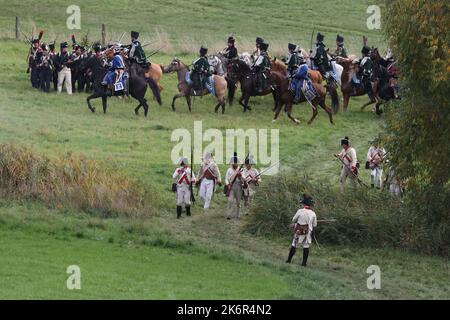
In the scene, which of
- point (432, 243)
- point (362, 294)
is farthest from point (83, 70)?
point (362, 294)

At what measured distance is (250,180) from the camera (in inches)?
1197

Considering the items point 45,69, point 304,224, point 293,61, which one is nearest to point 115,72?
point 45,69

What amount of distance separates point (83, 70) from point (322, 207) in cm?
1596

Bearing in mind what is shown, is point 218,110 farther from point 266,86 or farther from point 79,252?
point 79,252

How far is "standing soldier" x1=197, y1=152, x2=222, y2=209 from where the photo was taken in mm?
30230

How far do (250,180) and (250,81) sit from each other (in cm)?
1149

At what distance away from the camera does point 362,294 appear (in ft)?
76.7

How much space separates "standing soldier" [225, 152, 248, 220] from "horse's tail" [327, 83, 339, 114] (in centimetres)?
1318

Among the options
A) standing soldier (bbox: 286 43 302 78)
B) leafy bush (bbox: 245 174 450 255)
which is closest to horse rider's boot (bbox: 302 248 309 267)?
leafy bush (bbox: 245 174 450 255)

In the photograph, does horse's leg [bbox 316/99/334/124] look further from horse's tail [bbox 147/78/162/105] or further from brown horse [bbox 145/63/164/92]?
brown horse [bbox 145/63/164/92]

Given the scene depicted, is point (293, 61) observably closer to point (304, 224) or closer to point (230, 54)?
point (230, 54)

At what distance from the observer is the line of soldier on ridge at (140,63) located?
40.8m

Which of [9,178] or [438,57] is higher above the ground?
[438,57]
